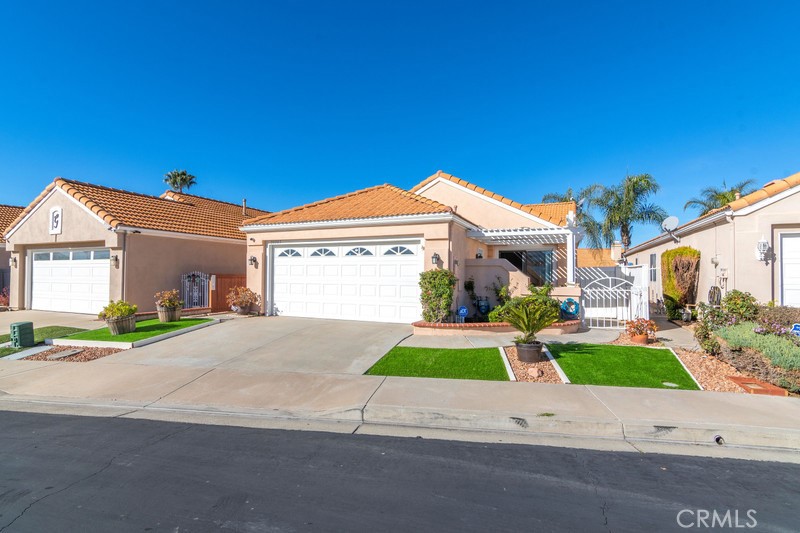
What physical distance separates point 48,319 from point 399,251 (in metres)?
12.1

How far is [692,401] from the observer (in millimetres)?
5852

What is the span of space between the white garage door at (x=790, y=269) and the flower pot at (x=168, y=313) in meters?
16.7

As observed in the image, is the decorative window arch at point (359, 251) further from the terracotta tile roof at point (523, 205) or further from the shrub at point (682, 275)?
the shrub at point (682, 275)

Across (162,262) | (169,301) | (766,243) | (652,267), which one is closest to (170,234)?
(162,262)

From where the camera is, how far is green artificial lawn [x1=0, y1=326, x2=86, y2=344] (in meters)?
10.4

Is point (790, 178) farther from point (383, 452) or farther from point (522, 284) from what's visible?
point (383, 452)

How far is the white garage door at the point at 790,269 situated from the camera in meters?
10.3

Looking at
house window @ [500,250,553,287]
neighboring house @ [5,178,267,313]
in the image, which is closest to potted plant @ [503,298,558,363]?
house window @ [500,250,553,287]

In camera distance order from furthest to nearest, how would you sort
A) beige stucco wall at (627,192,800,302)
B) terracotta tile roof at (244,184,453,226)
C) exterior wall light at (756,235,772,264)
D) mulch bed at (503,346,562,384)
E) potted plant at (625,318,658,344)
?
terracotta tile roof at (244,184,453,226) < beige stucco wall at (627,192,800,302) < exterior wall light at (756,235,772,264) < potted plant at (625,318,658,344) < mulch bed at (503,346,562,384)

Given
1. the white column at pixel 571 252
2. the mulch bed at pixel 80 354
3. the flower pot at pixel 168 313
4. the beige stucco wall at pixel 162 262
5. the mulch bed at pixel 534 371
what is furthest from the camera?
the beige stucco wall at pixel 162 262

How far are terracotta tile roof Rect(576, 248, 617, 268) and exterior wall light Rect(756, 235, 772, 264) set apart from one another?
1584 cm

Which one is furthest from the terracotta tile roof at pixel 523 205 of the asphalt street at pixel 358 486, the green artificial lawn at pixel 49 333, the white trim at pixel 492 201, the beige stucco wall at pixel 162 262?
the green artificial lawn at pixel 49 333

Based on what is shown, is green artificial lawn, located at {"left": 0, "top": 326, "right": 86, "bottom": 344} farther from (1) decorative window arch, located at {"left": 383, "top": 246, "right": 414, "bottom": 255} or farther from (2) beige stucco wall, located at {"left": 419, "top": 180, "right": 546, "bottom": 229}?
(2) beige stucco wall, located at {"left": 419, "top": 180, "right": 546, "bottom": 229}

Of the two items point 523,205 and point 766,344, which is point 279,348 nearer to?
point 766,344
